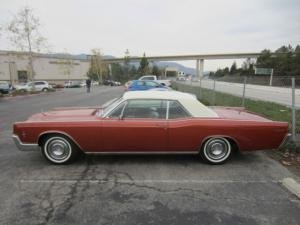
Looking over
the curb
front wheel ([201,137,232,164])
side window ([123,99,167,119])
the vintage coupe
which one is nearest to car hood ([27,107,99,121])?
the vintage coupe

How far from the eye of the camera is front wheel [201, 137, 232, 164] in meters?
5.00

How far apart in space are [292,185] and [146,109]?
8.67 ft

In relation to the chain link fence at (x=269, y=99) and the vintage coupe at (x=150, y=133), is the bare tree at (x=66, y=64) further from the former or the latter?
the vintage coupe at (x=150, y=133)

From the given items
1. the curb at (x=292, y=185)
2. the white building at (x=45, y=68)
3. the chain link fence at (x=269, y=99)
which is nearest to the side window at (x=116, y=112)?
the curb at (x=292, y=185)

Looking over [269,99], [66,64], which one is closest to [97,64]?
[66,64]

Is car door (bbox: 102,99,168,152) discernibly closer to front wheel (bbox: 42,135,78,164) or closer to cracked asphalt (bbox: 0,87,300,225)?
cracked asphalt (bbox: 0,87,300,225)

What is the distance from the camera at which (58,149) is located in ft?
16.4

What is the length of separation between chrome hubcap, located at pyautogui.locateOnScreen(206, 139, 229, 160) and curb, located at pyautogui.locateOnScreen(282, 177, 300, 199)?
3.58 feet

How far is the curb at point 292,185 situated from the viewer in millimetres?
3922

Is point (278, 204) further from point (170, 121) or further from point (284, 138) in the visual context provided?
point (170, 121)

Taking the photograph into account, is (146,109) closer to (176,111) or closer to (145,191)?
(176,111)

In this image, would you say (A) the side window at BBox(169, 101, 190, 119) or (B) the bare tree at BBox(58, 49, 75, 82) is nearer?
(A) the side window at BBox(169, 101, 190, 119)

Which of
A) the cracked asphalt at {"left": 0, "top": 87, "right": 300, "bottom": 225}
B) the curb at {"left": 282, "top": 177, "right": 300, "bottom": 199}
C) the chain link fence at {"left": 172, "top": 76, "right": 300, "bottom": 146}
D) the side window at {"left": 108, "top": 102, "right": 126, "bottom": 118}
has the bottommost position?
the cracked asphalt at {"left": 0, "top": 87, "right": 300, "bottom": 225}

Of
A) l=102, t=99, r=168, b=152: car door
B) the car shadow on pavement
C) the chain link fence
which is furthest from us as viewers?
the chain link fence
